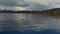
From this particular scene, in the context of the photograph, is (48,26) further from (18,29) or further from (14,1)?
(14,1)

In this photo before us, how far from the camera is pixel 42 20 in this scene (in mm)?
2287

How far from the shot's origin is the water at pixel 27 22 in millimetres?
2000

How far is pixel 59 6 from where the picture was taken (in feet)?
7.84

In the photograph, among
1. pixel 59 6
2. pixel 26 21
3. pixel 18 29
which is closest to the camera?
pixel 18 29

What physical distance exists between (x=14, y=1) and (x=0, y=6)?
0.87 feet

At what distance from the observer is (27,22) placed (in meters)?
2.19

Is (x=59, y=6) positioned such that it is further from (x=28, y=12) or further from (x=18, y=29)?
(x=18, y=29)

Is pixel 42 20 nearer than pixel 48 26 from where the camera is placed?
No

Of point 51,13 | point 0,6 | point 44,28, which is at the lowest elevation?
point 44,28

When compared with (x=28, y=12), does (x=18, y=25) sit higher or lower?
lower

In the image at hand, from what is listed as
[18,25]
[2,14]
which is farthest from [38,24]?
[2,14]

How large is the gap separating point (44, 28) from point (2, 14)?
861 millimetres

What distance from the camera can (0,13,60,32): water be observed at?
2.00 metres

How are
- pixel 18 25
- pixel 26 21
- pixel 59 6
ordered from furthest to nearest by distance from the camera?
pixel 59 6 → pixel 26 21 → pixel 18 25
